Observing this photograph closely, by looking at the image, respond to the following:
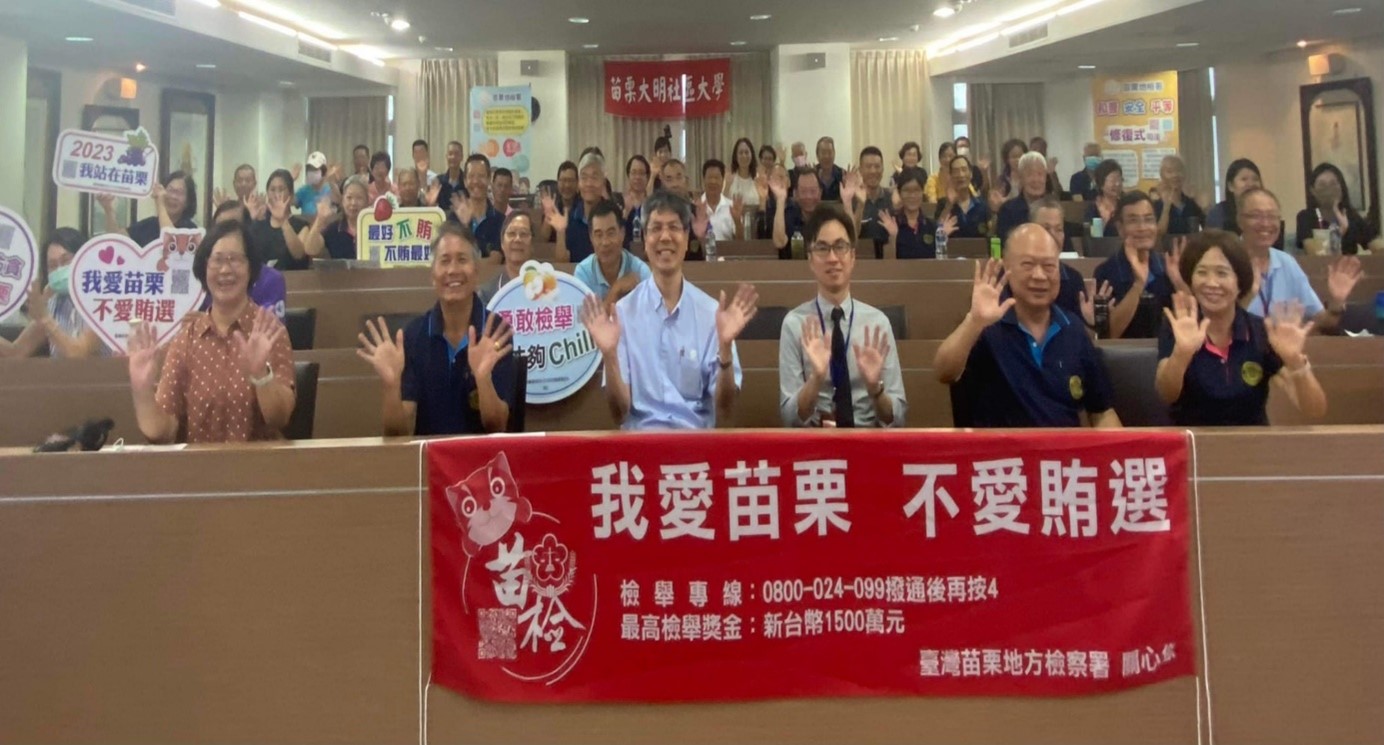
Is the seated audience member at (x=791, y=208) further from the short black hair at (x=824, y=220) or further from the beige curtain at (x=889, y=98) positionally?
the beige curtain at (x=889, y=98)

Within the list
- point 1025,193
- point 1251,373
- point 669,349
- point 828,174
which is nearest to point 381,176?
point 828,174

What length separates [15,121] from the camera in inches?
265

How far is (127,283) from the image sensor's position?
8.00 feet

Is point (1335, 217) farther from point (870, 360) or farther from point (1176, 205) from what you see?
point (870, 360)

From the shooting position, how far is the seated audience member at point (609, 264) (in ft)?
10.3

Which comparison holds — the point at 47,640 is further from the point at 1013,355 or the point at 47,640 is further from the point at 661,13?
the point at 661,13

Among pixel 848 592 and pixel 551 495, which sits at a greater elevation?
pixel 551 495

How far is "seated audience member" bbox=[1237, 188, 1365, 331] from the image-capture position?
3.06 metres

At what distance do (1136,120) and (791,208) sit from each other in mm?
4950

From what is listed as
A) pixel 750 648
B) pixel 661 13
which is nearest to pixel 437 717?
pixel 750 648

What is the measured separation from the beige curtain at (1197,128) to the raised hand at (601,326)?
344 inches

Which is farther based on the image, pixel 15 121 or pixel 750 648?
pixel 15 121

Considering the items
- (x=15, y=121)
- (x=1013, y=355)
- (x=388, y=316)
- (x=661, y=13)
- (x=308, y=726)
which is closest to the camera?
(x=308, y=726)

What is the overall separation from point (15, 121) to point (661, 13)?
4.93m
